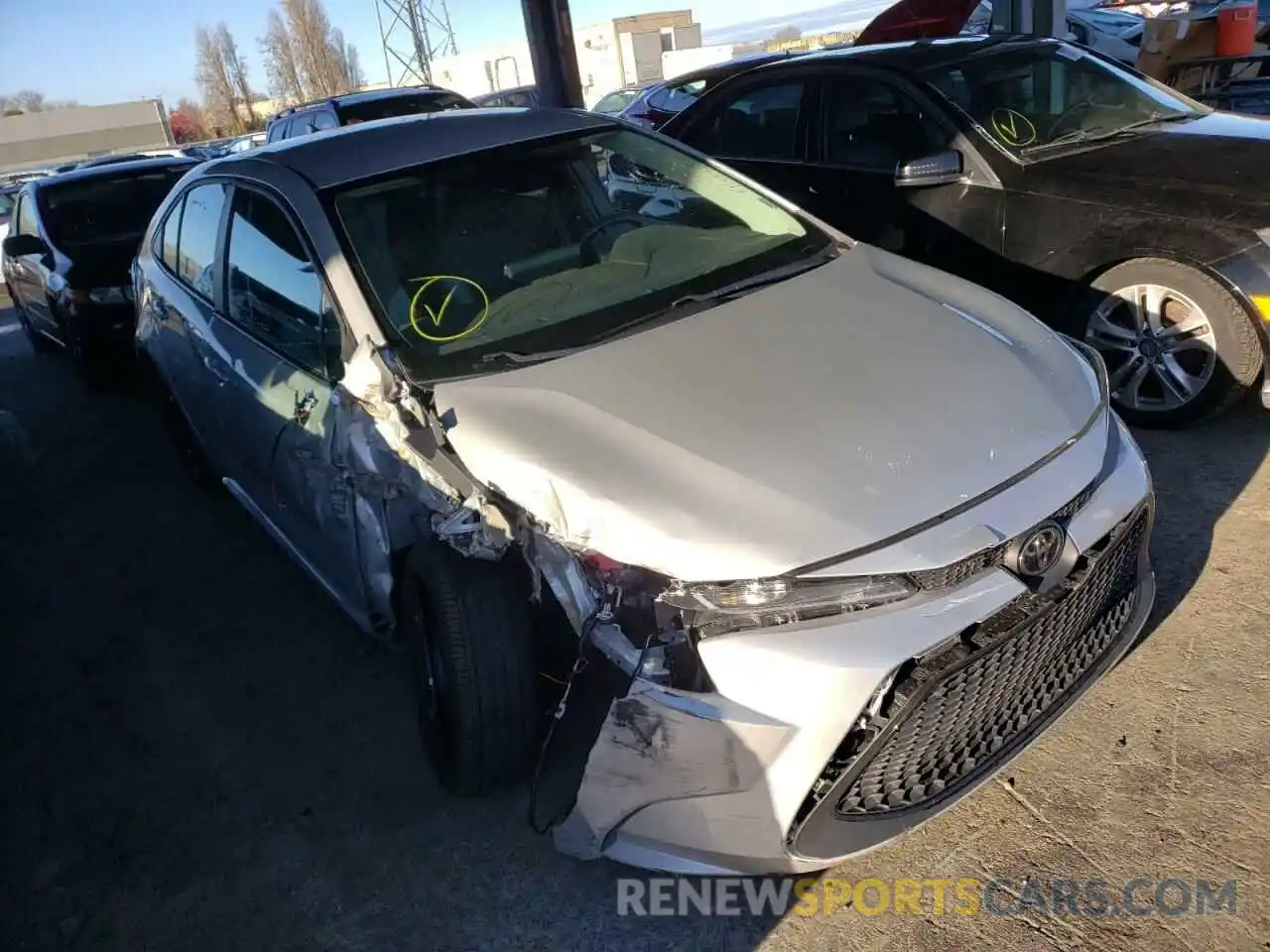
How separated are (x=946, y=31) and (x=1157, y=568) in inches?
282

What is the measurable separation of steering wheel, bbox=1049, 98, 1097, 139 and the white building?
3498 cm

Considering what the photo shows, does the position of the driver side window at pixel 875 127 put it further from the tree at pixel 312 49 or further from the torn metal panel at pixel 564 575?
the tree at pixel 312 49

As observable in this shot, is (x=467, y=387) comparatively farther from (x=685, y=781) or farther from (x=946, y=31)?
(x=946, y=31)

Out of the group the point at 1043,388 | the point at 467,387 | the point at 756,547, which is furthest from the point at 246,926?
the point at 1043,388

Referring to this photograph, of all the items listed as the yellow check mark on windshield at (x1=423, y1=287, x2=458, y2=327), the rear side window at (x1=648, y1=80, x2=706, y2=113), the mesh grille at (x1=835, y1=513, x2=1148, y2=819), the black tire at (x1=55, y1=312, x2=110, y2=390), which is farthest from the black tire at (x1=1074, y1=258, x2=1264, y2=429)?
the black tire at (x1=55, y1=312, x2=110, y2=390)

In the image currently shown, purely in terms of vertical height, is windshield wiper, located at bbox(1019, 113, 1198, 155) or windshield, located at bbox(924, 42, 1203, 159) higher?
windshield, located at bbox(924, 42, 1203, 159)

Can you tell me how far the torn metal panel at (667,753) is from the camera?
6.40 ft

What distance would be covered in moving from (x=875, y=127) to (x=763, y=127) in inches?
30.2

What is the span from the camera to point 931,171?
14.1 ft

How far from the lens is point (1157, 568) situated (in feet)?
10.6

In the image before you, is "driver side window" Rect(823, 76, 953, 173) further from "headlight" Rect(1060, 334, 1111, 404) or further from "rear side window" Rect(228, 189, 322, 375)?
"rear side window" Rect(228, 189, 322, 375)

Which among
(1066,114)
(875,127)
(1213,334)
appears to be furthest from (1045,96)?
(1213,334)

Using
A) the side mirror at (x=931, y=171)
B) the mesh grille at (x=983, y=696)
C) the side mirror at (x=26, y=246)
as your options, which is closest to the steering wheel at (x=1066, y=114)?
the side mirror at (x=931, y=171)

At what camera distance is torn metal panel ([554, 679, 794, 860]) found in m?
1.95
